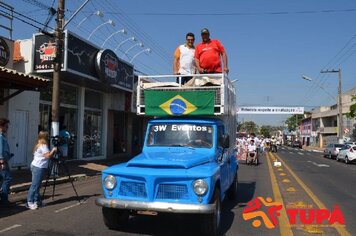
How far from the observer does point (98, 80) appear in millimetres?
21297

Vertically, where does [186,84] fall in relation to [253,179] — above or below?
above

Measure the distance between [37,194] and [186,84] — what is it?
4.05 meters

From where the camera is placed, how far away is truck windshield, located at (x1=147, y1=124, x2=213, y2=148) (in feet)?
27.5

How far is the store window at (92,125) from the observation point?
2342cm

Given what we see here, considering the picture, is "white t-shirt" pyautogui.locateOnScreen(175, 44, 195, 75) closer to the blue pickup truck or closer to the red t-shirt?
the red t-shirt

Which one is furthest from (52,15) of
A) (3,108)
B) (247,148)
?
(247,148)

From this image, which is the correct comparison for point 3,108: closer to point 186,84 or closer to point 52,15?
point 52,15

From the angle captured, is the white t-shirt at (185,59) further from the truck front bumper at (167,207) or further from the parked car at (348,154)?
the parked car at (348,154)

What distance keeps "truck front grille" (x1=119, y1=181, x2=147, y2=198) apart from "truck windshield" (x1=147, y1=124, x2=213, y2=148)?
1.73 m

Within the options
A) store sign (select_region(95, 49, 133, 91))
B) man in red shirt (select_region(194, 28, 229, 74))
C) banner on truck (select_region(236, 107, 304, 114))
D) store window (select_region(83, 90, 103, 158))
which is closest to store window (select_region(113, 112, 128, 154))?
store window (select_region(83, 90, 103, 158))

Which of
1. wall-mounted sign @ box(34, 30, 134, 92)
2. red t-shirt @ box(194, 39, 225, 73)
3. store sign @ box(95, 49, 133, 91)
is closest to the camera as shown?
red t-shirt @ box(194, 39, 225, 73)

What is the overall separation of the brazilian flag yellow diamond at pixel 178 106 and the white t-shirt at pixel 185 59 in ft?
7.04

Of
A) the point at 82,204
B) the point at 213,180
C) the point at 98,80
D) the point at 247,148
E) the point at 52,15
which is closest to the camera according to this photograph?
the point at 213,180

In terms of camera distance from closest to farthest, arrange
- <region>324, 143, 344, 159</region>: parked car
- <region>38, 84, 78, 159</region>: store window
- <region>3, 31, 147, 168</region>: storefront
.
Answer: <region>3, 31, 147, 168</region>: storefront → <region>38, 84, 78, 159</region>: store window → <region>324, 143, 344, 159</region>: parked car
